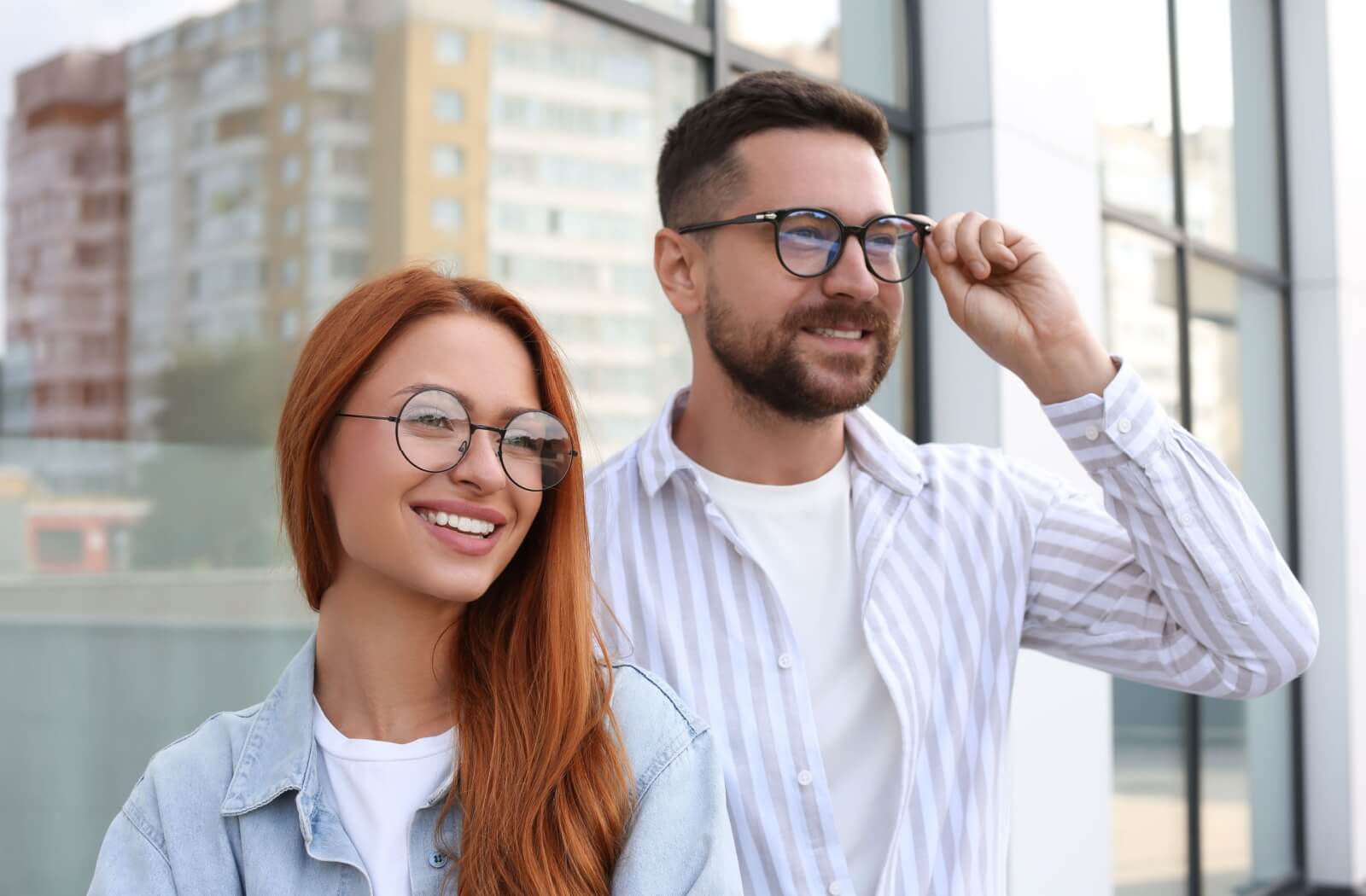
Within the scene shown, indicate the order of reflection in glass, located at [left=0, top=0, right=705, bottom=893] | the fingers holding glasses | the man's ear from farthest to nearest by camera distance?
reflection in glass, located at [left=0, top=0, right=705, bottom=893]
the man's ear
the fingers holding glasses

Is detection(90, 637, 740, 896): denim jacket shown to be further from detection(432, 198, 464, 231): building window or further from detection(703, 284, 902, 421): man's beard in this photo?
detection(432, 198, 464, 231): building window

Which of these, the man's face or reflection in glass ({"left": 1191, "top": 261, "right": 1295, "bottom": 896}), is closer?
the man's face

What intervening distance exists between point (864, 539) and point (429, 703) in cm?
74

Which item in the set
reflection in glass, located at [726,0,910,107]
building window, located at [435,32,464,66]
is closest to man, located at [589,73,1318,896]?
building window, located at [435,32,464,66]

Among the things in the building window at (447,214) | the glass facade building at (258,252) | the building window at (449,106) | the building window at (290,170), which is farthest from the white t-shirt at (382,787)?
the building window at (449,106)

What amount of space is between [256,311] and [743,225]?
110cm

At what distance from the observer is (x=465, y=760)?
164cm

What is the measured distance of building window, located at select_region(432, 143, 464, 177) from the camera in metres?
3.03

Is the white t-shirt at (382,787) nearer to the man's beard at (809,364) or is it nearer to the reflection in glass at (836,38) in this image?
→ the man's beard at (809,364)

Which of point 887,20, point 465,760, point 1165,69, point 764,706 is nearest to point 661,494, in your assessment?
point 764,706

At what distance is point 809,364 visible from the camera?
2029 mm

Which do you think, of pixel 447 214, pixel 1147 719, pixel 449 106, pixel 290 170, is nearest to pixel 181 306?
pixel 290 170

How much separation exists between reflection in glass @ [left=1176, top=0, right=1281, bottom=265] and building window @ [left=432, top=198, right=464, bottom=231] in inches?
178

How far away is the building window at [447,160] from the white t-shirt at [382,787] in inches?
64.4
